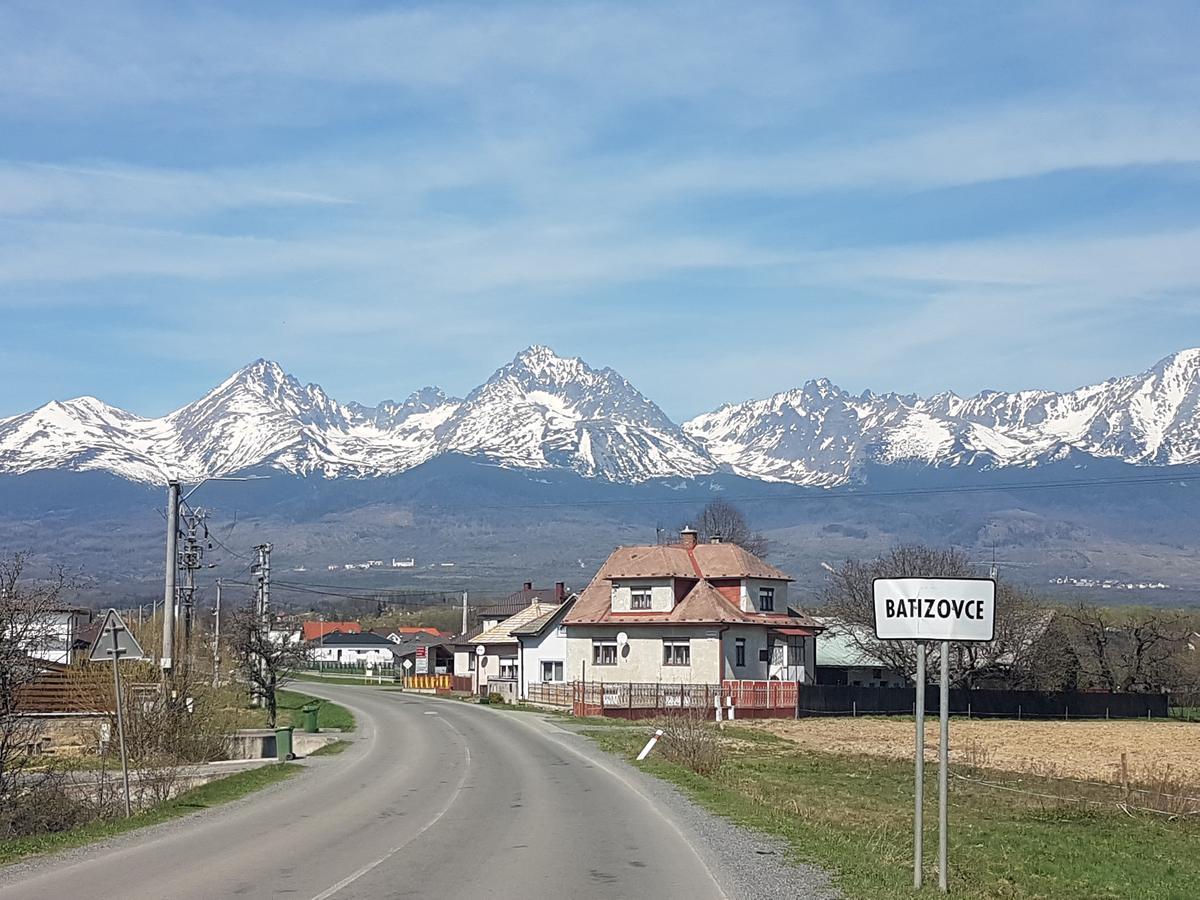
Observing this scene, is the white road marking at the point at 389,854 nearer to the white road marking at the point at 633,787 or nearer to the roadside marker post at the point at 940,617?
the white road marking at the point at 633,787

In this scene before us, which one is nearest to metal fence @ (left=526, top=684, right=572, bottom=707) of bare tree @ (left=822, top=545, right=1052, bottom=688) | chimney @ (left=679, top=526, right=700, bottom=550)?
chimney @ (left=679, top=526, right=700, bottom=550)

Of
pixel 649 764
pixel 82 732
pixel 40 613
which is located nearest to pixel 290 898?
pixel 40 613

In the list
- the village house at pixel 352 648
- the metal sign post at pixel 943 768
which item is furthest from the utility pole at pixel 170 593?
the village house at pixel 352 648

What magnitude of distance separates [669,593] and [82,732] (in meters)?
35.2

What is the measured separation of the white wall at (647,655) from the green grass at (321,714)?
1114cm

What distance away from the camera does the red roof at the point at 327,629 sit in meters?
170

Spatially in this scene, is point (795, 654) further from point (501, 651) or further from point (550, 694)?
point (501, 651)

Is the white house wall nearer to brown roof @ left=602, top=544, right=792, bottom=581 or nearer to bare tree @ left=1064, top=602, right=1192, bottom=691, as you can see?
brown roof @ left=602, top=544, right=792, bottom=581

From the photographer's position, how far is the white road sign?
559 inches

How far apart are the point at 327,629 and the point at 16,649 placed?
160 metres

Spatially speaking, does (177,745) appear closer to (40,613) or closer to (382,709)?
(40,613)

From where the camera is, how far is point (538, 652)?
71.9 m

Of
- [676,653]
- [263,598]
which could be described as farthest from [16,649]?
[676,653]

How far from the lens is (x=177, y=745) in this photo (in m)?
29.8
